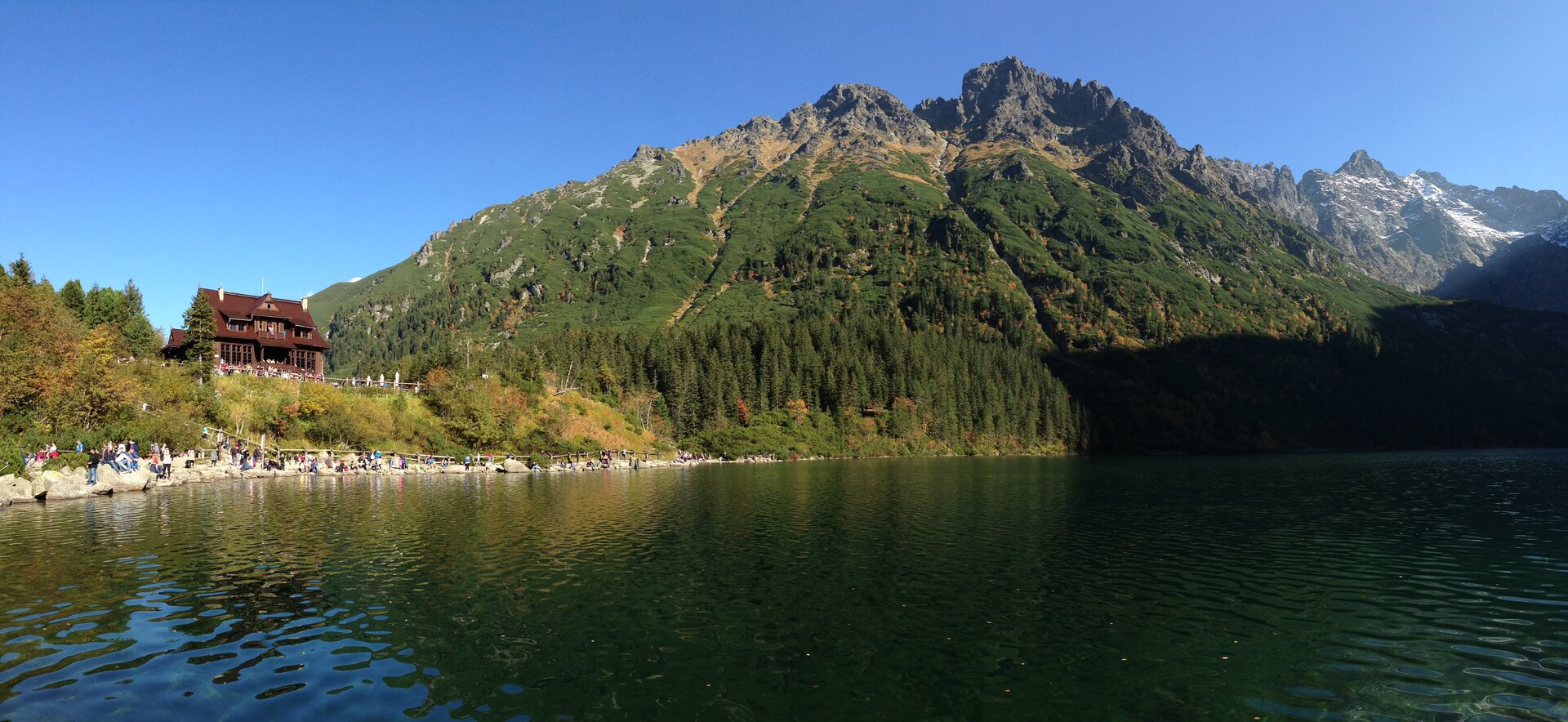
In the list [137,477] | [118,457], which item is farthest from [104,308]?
[137,477]

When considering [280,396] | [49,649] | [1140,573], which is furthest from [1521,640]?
[280,396]

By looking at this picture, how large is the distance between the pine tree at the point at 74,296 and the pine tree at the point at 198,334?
10915 millimetres

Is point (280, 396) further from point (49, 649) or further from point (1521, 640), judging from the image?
point (1521, 640)

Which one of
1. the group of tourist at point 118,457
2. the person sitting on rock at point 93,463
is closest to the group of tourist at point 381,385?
the group of tourist at point 118,457

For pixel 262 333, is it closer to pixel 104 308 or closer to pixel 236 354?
pixel 236 354

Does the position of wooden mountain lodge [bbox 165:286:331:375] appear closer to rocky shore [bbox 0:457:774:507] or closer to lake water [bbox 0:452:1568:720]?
rocky shore [bbox 0:457:774:507]

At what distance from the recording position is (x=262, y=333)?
354 feet

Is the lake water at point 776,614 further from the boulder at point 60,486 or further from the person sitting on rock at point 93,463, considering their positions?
the person sitting on rock at point 93,463

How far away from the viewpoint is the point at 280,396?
88000 mm

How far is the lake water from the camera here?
16.3 metres

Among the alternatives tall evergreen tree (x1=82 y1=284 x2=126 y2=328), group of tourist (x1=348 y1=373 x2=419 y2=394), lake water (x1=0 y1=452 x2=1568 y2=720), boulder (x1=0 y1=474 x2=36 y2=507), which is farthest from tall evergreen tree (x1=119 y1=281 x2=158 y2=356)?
lake water (x1=0 y1=452 x2=1568 y2=720)

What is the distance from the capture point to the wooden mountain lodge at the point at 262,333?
104m

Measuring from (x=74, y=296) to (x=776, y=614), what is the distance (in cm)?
11462

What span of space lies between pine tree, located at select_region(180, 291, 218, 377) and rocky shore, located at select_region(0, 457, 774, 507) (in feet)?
73.3
